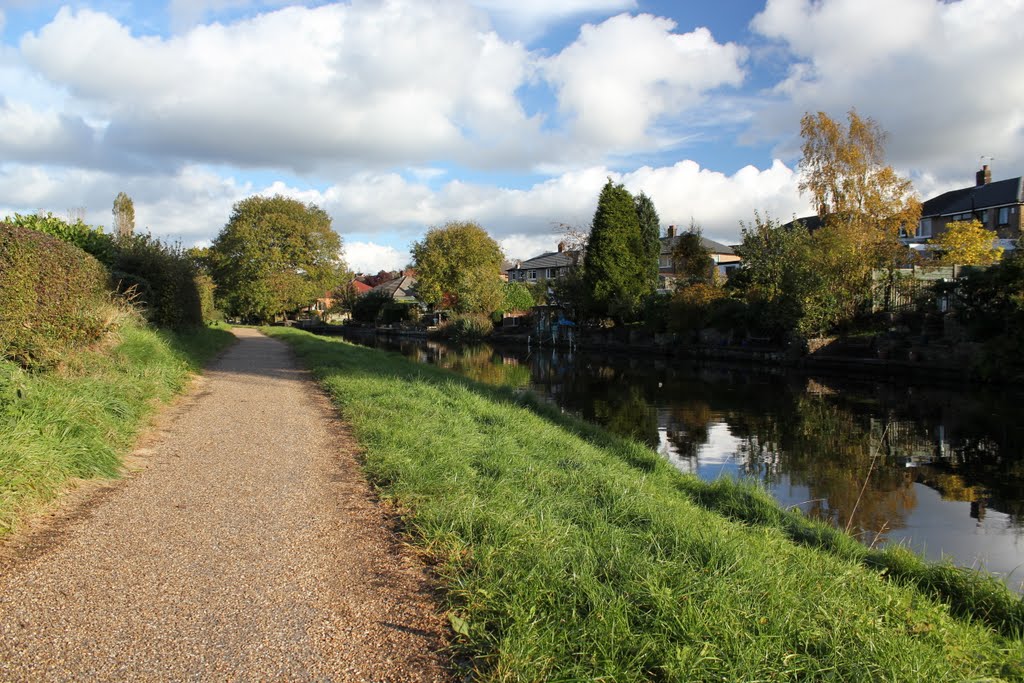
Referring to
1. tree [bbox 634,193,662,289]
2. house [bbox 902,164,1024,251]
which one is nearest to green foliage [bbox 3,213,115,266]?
tree [bbox 634,193,662,289]

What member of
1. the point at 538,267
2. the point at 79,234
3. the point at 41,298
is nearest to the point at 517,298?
the point at 538,267

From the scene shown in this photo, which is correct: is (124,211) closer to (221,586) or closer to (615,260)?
(615,260)

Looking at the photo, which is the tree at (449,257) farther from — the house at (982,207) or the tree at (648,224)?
the house at (982,207)

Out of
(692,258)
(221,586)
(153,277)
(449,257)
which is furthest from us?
Result: (449,257)

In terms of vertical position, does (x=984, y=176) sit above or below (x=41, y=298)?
above

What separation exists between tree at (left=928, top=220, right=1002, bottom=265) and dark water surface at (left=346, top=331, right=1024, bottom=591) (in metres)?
15.4

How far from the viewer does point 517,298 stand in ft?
195

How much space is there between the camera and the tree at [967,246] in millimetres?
32562

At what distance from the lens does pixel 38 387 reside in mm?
7742

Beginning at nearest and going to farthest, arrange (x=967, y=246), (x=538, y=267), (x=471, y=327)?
(x=967, y=246) → (x=471, y=327) → (x=538, y=267)

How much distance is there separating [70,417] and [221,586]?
4057mm

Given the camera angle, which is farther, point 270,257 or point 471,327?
point 270,257

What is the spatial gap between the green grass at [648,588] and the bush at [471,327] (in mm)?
45056

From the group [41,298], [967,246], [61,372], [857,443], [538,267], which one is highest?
[538,267]
